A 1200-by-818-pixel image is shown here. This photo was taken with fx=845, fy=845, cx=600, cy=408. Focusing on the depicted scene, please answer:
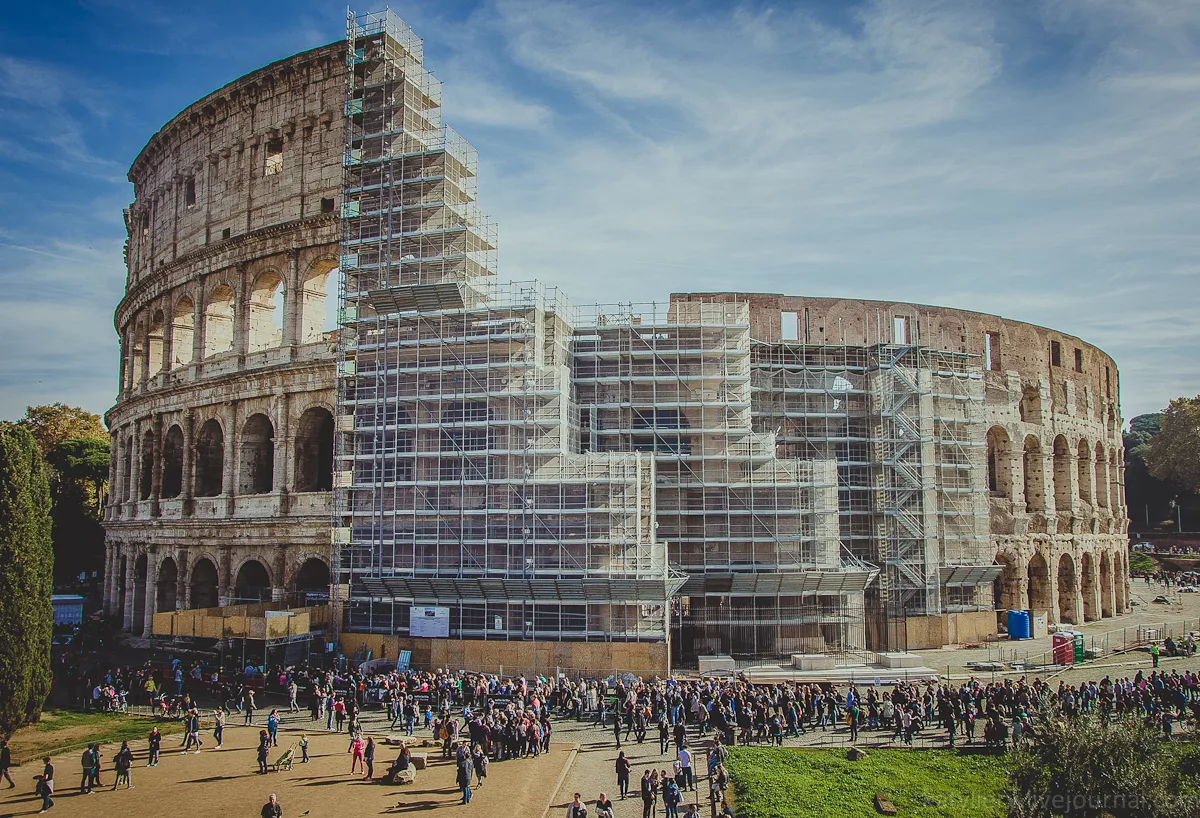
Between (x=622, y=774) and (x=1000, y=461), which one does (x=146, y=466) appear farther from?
(x=1000, y=461)

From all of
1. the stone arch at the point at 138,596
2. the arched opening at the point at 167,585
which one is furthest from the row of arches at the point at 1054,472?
the stone arch at the point at 138,596

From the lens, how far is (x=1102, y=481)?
39.6 meters

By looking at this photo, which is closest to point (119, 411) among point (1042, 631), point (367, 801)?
point (367, 801)

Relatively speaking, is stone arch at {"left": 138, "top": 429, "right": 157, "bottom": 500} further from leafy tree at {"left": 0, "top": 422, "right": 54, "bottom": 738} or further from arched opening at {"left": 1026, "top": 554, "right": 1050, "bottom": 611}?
arched opening at {"left": 1026, "top": 554, "right": 1050, "bottom": 611}

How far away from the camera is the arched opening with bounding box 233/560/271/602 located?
2856 centimetres

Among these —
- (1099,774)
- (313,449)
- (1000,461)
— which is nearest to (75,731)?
(313,449)

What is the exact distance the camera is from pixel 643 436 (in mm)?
25812

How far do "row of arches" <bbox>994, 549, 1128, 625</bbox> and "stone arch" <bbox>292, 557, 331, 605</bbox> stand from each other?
24810 mm

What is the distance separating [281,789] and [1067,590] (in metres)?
32.4

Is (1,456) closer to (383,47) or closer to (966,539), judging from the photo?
(383,47)

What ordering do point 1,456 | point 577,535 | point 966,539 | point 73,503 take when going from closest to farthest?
point 1,456, point 577,535, point 966,539, point 73,503

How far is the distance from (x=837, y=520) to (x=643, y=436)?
6.44m

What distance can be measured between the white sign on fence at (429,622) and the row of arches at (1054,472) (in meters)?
22.6

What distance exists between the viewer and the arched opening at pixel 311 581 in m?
27.1
